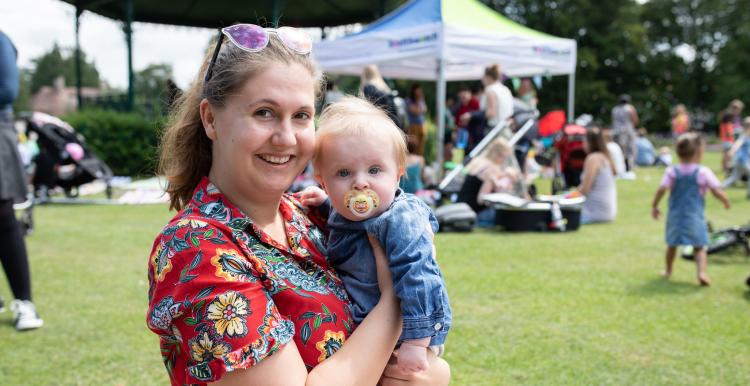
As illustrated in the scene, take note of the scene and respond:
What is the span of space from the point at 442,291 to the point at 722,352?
296cm

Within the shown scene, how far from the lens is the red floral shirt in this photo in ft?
4.25

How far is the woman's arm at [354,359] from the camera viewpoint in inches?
51.8

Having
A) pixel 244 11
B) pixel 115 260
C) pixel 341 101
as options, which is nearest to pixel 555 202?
pixel 115 260

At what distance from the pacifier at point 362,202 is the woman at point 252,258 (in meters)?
0.09

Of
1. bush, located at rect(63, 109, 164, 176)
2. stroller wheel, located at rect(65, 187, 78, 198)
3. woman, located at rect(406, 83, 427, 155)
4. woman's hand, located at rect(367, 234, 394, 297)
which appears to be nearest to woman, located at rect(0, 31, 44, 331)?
woman's hand, located at rect(367, 234, 394, 297)

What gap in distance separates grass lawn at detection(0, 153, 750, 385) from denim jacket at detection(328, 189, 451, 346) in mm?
1949

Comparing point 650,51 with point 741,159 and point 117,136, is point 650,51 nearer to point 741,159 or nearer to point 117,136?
point 741,159

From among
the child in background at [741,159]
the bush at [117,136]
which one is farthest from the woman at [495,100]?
the bush at [117,136]

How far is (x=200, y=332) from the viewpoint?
1297 millimetres

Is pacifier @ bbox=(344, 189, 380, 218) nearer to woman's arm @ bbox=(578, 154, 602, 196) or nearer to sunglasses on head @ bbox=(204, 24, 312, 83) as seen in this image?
sunglasses on head @ bbox=(204, 24, 312, 83)

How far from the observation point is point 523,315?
4473mm

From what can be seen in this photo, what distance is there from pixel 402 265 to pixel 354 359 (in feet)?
0.80

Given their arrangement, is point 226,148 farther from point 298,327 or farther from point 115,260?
point 115,260

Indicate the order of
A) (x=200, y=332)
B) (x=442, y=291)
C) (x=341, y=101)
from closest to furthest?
(x=200, y=332)
(x=442, y=291)
(x=341, y=101)
